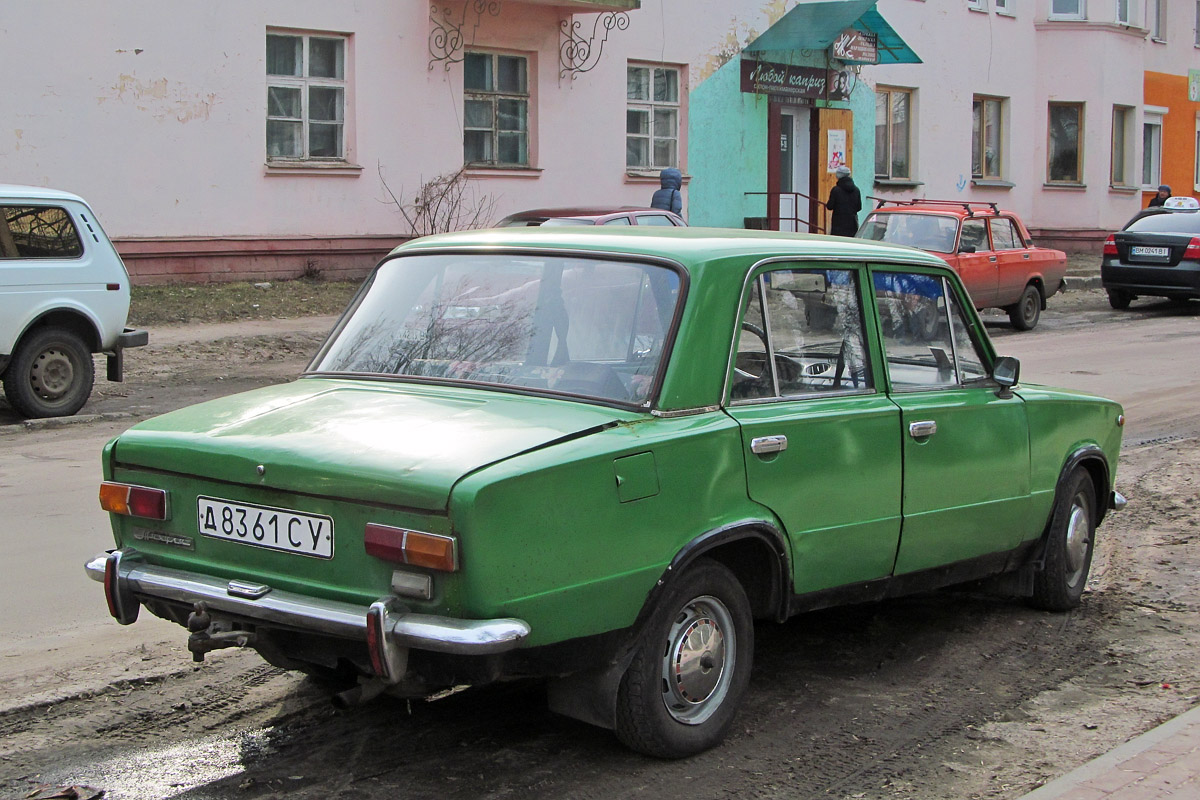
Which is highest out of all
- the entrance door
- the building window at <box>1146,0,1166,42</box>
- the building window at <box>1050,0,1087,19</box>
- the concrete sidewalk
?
the building window at <box>1146,0,1166,42</box>

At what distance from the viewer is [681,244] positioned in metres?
4.52

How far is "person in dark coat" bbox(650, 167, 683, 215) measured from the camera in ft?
59.6

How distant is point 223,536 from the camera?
4055mm

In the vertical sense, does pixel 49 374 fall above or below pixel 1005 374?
below

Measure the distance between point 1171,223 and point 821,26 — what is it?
690cm

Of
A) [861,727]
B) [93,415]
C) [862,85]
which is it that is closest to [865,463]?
[861,727]

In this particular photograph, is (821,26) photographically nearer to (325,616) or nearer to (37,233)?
(37,233)

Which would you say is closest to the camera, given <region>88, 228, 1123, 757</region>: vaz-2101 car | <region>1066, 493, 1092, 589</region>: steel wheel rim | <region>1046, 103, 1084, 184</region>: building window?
<region>88, 228, 1123, 757</region>: vaz-2101 car

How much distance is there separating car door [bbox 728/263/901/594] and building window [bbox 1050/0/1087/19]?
30866mm

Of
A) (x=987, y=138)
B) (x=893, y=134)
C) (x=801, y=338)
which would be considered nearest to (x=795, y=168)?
(x=893, y=134)

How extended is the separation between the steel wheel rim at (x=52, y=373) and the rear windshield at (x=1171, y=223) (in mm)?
16733

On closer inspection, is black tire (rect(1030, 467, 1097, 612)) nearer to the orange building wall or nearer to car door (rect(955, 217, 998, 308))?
car door (rect(955, 217, 998, 308))

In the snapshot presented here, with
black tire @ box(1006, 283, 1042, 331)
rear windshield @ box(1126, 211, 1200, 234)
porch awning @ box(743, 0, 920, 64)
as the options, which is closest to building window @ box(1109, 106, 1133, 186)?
porch awning @ box(743, 0, 920, 64)

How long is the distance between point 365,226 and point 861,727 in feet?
54.0
